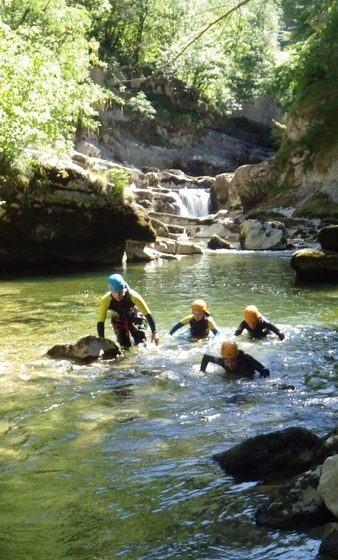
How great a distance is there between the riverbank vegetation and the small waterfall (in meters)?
7.40

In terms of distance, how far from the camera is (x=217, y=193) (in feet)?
152

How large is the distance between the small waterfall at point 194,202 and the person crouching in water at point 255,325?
32.2 m

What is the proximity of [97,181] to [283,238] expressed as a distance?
33.9ft

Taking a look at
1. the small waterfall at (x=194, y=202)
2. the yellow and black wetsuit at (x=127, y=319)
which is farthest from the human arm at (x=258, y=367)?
the small waterfall at (x=194, y=202)

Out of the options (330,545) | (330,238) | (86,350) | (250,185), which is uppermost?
(250,185)

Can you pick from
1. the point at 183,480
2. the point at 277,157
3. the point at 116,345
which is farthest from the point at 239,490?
the point at 277,157

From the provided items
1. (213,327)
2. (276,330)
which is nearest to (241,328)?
(213,327)

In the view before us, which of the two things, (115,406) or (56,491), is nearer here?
(56,491)

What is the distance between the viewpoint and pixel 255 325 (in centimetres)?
1320

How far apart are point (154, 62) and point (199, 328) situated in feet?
128

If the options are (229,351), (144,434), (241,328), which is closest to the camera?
(144,434)

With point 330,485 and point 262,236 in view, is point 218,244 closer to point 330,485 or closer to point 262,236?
point 262,236

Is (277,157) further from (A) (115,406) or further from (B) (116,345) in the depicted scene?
(A) (115,406)

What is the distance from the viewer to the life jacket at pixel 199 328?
44.2 feet
